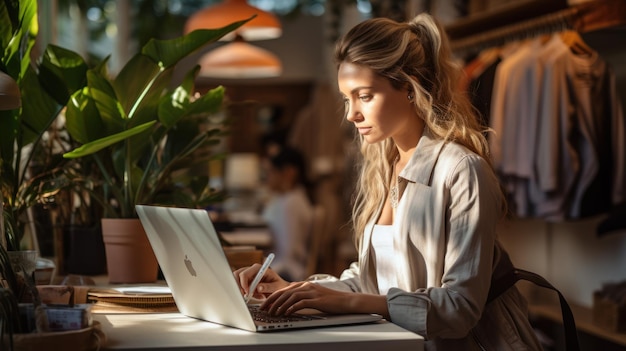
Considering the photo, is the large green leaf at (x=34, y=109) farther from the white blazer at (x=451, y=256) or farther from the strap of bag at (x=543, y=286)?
the strap of bag at (x=543, y=286)

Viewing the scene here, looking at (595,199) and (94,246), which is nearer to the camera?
(94,246)

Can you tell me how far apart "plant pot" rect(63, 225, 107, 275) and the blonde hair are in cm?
89

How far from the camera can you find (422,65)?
2.12m

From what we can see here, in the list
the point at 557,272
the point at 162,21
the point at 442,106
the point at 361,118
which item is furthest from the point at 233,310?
the point at 162,21

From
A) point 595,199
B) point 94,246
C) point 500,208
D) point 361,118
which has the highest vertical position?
point 361,118

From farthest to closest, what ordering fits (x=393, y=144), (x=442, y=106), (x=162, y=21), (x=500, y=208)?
(x=162, y=21) → (x=393, y=144) → (x=442, y=106) → (x=500, y=208)

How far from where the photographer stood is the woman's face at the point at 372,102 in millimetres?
2041

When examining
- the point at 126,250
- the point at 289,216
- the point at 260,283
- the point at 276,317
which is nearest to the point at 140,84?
the point at 126,250

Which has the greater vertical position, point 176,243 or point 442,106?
point 442,106

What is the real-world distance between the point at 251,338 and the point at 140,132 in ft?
2.60

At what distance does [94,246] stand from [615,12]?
7.02ft

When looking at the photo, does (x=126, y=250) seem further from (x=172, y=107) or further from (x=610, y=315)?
(x=610, y=315)

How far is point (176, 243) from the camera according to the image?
182cm

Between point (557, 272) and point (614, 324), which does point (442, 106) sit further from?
point (557, 272)
